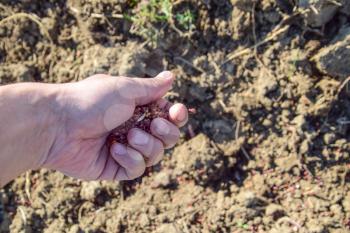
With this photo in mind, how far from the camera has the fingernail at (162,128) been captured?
221 cm

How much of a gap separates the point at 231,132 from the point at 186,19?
665mm

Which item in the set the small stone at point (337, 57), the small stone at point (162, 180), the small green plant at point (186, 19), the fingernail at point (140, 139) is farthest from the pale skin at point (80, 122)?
the small stone at point (337, 57)

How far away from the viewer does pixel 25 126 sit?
2119 mm

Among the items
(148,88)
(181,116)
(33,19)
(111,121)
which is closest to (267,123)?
(181,116)

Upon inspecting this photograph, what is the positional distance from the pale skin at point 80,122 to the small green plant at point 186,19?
2.24 ft

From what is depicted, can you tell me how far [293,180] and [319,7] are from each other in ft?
2.99

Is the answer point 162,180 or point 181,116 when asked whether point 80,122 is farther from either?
point 162,180

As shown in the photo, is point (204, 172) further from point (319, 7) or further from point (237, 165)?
point (319, 7)

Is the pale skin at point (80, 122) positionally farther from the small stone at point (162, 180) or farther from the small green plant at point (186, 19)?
the small green plant at point (186, 19)

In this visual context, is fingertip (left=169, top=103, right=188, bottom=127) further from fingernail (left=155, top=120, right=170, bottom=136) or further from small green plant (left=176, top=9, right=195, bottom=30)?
small green plant (left=176, top=9, right=195, bottom=30)

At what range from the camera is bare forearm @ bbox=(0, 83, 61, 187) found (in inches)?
81.4

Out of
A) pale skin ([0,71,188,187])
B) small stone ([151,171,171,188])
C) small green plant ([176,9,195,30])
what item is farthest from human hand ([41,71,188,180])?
small green plant ([176,9,195,30])

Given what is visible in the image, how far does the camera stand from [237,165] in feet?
9.38

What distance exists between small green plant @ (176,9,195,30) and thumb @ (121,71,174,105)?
0.68 meters
